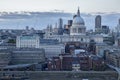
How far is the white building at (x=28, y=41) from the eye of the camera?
33.4m

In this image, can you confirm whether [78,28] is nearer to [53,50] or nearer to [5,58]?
[53,50]

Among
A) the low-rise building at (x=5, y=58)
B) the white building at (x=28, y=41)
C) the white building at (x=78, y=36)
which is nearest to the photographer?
the low-rise building at (x=5, y=58)

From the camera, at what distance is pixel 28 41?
33906 millimetres

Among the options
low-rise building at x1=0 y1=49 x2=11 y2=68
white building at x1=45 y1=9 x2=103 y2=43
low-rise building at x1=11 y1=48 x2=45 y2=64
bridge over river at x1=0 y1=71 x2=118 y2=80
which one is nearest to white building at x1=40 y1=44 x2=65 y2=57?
low-rise building at x1=11 y1=48 x2=45 y2=64

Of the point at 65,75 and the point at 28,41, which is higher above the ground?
the point at 28,41

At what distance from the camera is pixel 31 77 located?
2050 cm

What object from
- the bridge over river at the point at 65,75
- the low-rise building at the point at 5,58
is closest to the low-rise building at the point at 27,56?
the low-rise building at the point at 5,58

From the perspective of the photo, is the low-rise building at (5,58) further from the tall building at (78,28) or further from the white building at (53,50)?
the tall building at (78,28)

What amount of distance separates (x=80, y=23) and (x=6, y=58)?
1702 centimetres

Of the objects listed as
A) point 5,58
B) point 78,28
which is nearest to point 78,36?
point 78,28

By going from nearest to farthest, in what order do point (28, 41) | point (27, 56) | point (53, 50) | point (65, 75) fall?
point (65, 75)
point (27, 56)
point (53, 50)
point (28, 41)

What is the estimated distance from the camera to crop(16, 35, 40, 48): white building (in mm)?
33438

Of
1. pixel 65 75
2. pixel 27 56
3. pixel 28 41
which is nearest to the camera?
pixel 65 75

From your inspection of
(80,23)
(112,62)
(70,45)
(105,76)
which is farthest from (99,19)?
(105,76)
